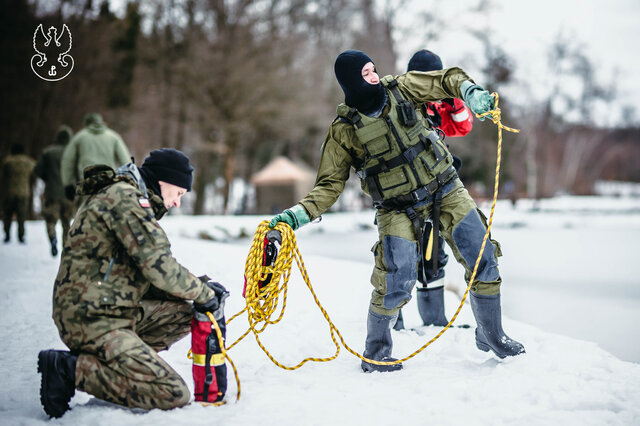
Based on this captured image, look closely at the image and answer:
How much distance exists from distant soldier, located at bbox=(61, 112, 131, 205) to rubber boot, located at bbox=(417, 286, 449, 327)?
3.99 metres

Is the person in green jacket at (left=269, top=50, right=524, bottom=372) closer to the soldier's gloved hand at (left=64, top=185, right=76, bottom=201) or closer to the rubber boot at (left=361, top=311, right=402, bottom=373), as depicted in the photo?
the rubber boot at (left=361, top=311, right=402, bottom=373)

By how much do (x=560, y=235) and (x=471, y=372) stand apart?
11.2 m

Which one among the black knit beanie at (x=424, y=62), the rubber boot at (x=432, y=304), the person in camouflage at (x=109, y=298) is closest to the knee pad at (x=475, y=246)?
the rubber boot at (x=432, y=304)

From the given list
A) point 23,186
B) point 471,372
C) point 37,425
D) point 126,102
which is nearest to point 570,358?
point 471,372

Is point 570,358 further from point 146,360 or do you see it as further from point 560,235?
point 560,235

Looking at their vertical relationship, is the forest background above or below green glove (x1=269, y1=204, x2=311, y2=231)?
above

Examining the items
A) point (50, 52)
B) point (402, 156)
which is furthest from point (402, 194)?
point (50, 52)

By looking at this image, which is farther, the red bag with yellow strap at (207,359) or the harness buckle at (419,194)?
the harness buckle at (419,194)

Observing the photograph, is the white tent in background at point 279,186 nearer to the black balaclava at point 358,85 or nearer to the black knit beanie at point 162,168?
the black balaclava at point 358,85

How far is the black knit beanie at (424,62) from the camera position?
149 inches

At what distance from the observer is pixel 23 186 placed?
8.58 meters

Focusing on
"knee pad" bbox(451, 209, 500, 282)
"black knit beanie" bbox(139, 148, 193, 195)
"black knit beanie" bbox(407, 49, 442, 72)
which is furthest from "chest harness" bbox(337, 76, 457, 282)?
"black knit beanie" bbox(139, 148, 193, 195)

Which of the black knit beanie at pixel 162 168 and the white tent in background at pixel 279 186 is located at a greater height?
the black knit beanie at pixel 162 168

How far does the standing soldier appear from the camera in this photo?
3.55 metres
